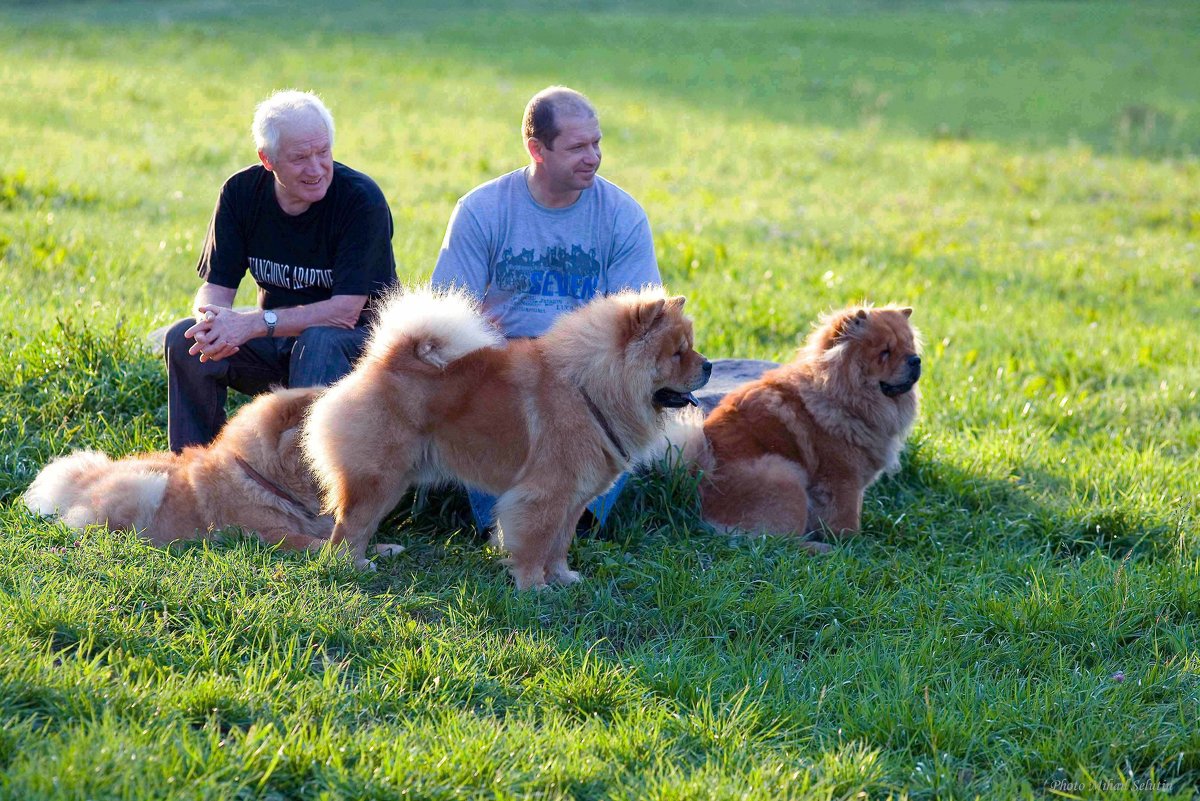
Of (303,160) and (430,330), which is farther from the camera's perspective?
(303,160)

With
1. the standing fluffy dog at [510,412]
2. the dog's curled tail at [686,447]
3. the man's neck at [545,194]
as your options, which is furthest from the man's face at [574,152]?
the dog's curled tail at [686,447]

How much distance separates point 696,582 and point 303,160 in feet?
→ 8.84

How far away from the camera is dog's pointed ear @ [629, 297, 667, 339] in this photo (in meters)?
4.59

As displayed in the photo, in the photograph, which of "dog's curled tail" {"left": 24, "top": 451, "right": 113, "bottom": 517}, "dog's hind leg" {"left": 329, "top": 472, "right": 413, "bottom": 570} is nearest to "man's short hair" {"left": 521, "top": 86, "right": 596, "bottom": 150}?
"dog's hind leg" {"left": 329, "top": 472, "right": 413, "bottom": 570}

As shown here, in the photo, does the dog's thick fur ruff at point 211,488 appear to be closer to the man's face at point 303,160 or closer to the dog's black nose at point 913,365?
the man's face at point 303,160

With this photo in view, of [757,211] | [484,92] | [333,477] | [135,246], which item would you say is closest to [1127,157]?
[757,211]

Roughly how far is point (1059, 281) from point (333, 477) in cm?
803

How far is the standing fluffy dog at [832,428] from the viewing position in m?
5.52

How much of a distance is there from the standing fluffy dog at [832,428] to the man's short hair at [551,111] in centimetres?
160

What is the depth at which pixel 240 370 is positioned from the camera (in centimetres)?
559

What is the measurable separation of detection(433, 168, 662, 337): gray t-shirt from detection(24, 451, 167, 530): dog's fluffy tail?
1.64m

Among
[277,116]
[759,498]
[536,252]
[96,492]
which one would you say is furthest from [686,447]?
[96,492]

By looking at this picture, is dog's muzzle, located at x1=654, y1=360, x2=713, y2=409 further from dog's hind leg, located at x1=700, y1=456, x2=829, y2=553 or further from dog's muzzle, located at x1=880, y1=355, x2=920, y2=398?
dog's muzzle, located at x1=880, y1=355, x2=920, y2=398

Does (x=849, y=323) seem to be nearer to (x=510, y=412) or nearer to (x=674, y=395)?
(x=674, y=395)
